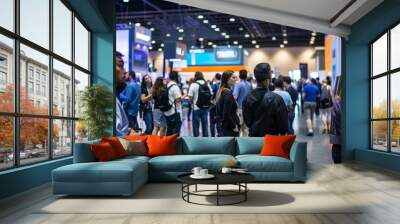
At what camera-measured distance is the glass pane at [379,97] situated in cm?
848

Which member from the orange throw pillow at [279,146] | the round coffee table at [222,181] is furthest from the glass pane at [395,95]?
the round coffee table at [222,181]

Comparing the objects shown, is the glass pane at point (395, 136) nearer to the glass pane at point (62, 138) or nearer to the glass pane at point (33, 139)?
the glass pane at point (62, 138)

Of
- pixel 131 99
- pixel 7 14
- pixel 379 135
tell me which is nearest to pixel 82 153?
pixel 7 14

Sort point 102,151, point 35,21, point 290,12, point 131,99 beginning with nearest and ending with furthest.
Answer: point 102,151 → point 35,21 → point 290,12 → point 131,99

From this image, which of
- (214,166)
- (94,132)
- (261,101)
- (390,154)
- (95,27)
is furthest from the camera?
(95,27)

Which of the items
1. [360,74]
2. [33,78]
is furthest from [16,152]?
[360,74]

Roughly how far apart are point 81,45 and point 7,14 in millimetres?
3319

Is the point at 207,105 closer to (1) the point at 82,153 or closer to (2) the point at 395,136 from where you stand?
(2) the point at 395,136

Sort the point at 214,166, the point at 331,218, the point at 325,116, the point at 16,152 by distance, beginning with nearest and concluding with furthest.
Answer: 1. the point at 331,218
2. the point at 16,152
3. the point at 214,166
4. the point at 325,116

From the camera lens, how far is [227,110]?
7223mm

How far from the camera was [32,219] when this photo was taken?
4109 mm

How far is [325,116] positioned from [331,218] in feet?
34.6

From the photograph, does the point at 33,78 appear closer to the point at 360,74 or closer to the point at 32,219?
the point at 32,219

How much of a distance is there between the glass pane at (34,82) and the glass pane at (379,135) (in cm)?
621
